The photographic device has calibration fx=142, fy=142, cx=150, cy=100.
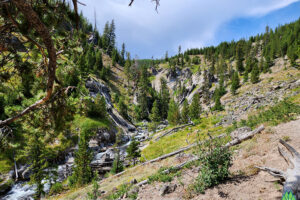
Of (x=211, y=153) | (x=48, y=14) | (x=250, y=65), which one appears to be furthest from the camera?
(x=250, y=65)

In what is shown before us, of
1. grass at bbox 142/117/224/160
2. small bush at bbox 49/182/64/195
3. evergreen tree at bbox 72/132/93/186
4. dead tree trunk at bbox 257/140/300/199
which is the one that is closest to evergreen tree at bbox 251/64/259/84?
grass at bbox 142/117/224/160

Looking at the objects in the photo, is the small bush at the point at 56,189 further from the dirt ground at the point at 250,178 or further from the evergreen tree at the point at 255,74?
the evergreen tree at the point at 255,74

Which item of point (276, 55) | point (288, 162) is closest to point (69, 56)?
point (288, 162)

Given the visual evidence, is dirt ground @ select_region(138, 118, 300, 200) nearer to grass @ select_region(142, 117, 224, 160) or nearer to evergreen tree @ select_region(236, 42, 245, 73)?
grass @ select_region(142, 117, 224, 160)

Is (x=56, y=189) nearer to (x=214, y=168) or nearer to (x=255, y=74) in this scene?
(x=214, y=168)

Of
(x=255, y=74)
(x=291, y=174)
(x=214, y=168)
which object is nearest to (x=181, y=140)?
(x=214, y=168)

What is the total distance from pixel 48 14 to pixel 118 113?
5711 cm

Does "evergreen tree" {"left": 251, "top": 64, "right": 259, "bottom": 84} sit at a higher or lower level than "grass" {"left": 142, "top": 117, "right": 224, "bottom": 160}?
higher

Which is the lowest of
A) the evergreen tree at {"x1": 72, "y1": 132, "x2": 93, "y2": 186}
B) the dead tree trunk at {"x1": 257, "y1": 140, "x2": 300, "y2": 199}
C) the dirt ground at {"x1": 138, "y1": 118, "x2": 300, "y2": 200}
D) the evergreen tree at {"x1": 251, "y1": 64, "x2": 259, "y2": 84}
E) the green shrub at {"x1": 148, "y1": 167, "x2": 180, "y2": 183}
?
the evergreen tree at {"x1": 72, "y1": 132, "x2": 93, "y2": 186}

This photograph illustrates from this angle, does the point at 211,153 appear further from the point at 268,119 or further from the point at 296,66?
the point at 296,66

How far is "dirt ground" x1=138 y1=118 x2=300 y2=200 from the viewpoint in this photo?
527cm

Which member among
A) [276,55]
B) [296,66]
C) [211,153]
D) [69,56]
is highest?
[276,55]

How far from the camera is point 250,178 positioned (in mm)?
6195

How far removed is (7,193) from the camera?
744 inches
